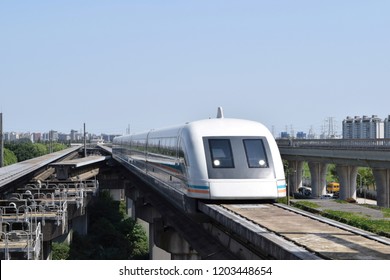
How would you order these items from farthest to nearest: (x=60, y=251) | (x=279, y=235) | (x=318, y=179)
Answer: (x=318, y=179), (x=60, y=251), (x=279, y=235)

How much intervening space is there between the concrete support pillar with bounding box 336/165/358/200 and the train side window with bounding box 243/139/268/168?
40.2 metres

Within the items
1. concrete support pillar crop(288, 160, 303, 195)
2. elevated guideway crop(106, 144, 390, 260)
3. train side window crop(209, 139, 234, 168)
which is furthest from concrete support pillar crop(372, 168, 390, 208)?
train side window crop(209, 139, 234, 168)

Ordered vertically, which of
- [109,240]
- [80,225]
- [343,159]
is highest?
[343,159]

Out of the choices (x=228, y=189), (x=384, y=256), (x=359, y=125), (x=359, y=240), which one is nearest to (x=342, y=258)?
(x=384, y=256)

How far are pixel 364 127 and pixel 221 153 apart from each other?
3906 inches

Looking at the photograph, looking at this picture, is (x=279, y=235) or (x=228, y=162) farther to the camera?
(x=228, y=162)

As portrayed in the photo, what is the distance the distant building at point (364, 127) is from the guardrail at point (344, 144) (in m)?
33.3

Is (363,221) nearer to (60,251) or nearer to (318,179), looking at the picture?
(60,251)

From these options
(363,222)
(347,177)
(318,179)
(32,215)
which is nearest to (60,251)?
(32,215)

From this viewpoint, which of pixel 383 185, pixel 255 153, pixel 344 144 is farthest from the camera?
pixel 344 144

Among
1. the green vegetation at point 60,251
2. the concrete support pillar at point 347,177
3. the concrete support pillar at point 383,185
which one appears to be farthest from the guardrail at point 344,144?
the green vegetation at point 60,251

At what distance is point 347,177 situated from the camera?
60531mm

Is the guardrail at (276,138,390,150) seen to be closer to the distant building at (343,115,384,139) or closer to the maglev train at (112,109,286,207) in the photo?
the maglev train at (112,109,286,207)

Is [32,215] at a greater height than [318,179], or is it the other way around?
[32,215]
